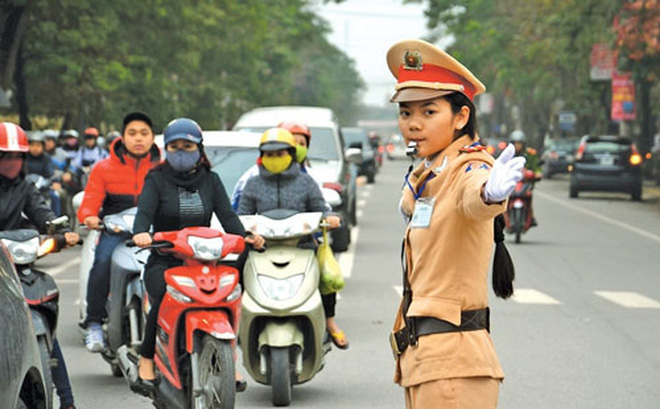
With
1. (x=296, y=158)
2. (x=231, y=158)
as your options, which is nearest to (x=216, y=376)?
(x=296, y=158)

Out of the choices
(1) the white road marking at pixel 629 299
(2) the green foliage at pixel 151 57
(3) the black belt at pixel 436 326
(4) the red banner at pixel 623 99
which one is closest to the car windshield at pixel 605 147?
(4) the red banner at pixel 623 99

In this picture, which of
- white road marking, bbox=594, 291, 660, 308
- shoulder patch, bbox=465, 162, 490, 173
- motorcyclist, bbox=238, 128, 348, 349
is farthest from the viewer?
white road marking, bbox=594, 291, 660, 308

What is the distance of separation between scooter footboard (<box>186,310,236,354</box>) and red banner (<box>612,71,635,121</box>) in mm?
41455

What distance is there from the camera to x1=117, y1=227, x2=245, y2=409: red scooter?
7.13 meters

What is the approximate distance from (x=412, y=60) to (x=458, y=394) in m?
1.06

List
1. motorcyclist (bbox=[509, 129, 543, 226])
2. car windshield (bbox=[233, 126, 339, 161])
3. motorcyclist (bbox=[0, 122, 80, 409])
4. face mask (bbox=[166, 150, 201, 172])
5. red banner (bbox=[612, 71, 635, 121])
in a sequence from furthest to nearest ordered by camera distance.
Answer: red banner (bbox=[612, 71, 635, 121]), motorcyclist (bbox=[509, 129, 543, 226]), car windshield (bbox=[233, 126, 339, 161]), face mask (bbox=[166, 150, 201, 172]), motorcyclist (bbox=[0, 122, 80, 409])

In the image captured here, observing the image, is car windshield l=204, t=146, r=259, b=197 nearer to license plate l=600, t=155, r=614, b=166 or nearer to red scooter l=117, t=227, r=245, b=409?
red scooter l=117, t=227, r=245, b=409

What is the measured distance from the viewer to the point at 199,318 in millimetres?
7254

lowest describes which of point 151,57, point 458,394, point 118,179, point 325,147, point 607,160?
point 607,160

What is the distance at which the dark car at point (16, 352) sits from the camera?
4.86m

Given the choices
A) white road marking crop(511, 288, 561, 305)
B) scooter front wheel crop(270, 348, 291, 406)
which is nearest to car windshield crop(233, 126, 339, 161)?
white road marking crop(511, 288, 561, 305)

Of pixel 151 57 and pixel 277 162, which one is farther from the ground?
pixel 151 57

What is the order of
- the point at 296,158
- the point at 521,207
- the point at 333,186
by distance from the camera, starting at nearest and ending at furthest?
the point at 296,158 → the point at 333,186 → the point at 521,207

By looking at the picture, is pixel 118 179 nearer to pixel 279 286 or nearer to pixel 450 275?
pixel 279 286
